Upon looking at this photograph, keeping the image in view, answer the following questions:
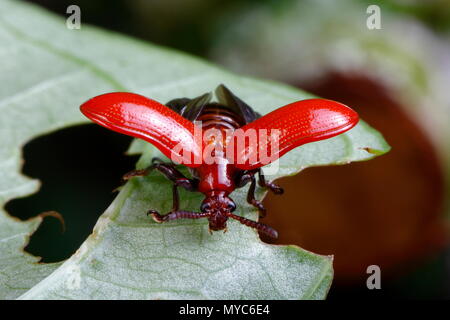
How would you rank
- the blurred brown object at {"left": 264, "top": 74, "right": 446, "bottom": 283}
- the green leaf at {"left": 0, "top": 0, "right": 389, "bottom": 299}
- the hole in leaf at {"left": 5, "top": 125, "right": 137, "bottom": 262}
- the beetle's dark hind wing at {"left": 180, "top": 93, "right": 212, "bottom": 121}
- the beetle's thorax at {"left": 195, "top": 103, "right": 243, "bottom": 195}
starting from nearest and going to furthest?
the green leaf at {"left": 0, "top": 0, "right": 389, "bottom": 299}
the beetle's thorax at {"left": 195, "top": 103, "right": 243, "bottom": 195}
the beetle's dark hind wing at {"left": 180, "top": 93, "right": 212, "bottom": 121}
the hole in leaf at {"left": 5, "top": 125, "right": 137, "bottom": 262}
the blurred brown object at {"left": 264, "top": 74, "right": 446, "bottom": 283}

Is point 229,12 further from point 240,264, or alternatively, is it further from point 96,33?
point 240,264

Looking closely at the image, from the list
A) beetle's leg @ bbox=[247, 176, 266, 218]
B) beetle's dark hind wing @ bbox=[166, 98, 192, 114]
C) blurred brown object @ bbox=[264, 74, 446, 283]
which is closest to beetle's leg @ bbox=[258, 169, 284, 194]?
beetle's leg @ bbox=[247, 176, 266, 218]

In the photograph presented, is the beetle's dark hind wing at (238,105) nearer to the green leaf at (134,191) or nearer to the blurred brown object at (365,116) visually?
the green leaf at (134,191)

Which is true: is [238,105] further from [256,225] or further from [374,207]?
[374,207]

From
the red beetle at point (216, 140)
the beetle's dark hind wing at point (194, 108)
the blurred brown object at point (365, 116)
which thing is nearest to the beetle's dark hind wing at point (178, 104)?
the beetle's dark hind wing at point (194, 108)

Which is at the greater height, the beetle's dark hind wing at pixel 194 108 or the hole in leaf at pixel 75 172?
the beetle's dark hind wing at pixel 194 108

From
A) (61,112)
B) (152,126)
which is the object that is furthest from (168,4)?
(152,126)

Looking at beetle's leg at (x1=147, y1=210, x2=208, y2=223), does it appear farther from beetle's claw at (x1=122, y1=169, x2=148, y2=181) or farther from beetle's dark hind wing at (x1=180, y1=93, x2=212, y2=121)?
beetle's dark hind wing at (x1=180, y1=93, x2=212, y2=121)
